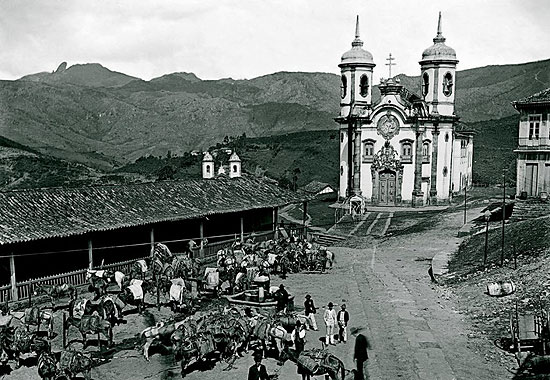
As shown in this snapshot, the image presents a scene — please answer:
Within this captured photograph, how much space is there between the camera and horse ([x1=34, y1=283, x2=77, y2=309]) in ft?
69.7

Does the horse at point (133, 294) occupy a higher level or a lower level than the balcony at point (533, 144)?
lower

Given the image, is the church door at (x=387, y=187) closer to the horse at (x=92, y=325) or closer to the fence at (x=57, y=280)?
the fence at (x=57, y=280)

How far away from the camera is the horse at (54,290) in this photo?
21.2 metres

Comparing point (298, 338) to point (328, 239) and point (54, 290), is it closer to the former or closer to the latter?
point (54, 290)

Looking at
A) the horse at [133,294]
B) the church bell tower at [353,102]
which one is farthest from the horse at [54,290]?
the church bell tower at [353,102]

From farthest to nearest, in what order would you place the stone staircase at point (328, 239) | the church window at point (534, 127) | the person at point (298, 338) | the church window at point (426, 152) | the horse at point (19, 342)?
1. the church window at point (426, 152)
2. the stone staircase at point (328, 239)
3. the church window at point (534, 127)
4. the person at point (298, 338)
5. the horse at point (19, 342)

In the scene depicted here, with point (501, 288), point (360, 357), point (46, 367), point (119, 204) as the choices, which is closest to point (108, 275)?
point (119, 204)

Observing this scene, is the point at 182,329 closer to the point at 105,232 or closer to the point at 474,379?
the point at 474,379

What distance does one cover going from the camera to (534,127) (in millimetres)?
35688

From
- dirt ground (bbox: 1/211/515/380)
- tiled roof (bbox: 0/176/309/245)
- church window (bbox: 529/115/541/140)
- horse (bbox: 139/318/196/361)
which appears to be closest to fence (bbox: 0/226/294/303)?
tiled roof (bbox: 0/176/309/245)

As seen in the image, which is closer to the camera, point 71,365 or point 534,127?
point 71,365

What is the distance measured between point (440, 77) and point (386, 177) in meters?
9.15

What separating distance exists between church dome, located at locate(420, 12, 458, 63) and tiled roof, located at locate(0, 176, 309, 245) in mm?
20988

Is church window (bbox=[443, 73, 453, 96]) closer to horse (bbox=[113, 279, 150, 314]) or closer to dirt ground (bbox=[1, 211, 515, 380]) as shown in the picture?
dirt ground (bbox=[1, 211, 515, 380])
